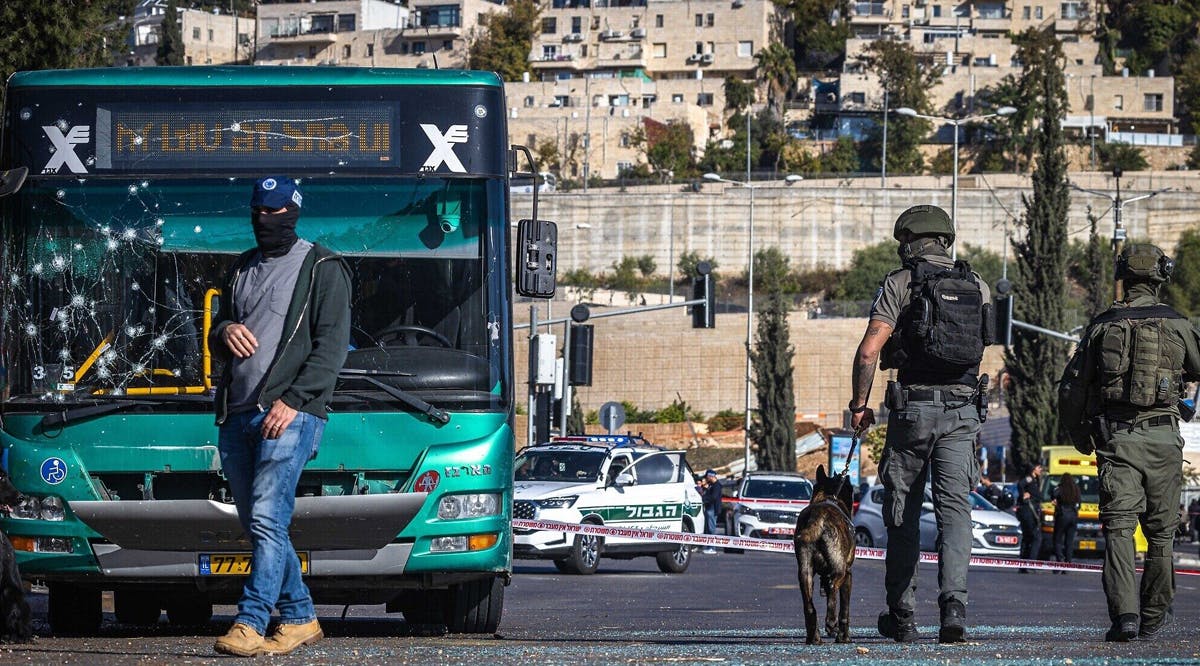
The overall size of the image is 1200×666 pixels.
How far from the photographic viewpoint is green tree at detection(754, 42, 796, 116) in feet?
523

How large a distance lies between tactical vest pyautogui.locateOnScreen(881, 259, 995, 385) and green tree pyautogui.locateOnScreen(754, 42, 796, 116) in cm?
14873

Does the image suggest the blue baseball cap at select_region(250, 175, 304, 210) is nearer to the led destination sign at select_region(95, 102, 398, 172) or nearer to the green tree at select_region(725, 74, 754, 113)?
the led destination sign at select_region(95, 102, 398, 172)

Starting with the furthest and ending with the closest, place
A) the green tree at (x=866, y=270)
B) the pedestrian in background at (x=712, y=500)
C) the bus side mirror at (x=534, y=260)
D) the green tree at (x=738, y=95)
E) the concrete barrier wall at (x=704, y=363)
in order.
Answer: the green tree at (x=738, y=95)
the green tree at (x=866, y=270)
the concrete barrier wall at (x=704, y=363)
the pedestrian in background at (x=712, y=500)
the bus side mirror at (x=534, y=260)

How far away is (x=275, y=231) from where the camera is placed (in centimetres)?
869

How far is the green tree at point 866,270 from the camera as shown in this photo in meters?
117

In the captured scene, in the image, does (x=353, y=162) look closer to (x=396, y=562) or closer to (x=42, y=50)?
(x=396, y=562)

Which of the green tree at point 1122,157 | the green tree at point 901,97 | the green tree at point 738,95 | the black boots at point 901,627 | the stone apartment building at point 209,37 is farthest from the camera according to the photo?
the stone apartment building at point 209,37

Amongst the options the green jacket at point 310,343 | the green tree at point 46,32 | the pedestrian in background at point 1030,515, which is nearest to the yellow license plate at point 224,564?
the green jacket at point 310,343

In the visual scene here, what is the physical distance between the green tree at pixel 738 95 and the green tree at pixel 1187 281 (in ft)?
147

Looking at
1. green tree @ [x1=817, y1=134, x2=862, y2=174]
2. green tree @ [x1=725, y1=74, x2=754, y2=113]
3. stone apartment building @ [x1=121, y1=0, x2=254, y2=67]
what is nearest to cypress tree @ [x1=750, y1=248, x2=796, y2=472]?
green tree @ [x1=817, y1=134, x2=862, y2=174]

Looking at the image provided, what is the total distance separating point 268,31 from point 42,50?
15877 cm

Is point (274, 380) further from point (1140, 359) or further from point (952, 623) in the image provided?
point (1140, 359)

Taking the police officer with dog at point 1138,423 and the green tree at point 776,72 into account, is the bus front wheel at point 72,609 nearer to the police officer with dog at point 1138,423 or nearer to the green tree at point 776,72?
the police officer with dog at point 1138,423

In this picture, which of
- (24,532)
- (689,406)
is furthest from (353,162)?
(689,406)
